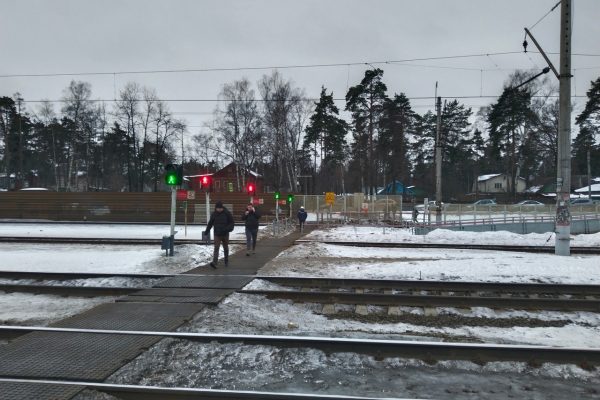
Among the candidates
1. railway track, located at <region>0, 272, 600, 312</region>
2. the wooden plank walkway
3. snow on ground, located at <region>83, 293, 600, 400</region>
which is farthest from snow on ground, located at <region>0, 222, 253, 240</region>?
snow on ground, located at <region>83, 293, 600, 400</region>

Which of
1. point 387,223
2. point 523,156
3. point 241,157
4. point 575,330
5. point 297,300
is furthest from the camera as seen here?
point 523,156

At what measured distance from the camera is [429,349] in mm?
5711

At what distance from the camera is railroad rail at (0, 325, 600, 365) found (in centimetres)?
555

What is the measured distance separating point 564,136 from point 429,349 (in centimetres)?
1283


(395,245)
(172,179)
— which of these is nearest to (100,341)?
(172,179)

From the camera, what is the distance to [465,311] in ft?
27.3

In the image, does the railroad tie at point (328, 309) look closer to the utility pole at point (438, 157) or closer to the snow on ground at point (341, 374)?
the snow on ground at point (341, 374)

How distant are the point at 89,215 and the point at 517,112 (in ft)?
180

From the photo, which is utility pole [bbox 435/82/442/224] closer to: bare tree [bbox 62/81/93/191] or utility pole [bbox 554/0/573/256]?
utility pole [bbox 554/0/573/256]

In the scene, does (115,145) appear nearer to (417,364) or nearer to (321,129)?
(321,129)

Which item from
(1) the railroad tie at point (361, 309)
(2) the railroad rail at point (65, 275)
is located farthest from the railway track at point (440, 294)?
(2) the railroad rail at point (65, 275)

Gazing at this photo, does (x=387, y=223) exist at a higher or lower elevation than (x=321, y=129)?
lower

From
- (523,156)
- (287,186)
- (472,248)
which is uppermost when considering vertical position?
(523,156)

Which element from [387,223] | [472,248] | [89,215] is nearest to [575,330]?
[472,248]
